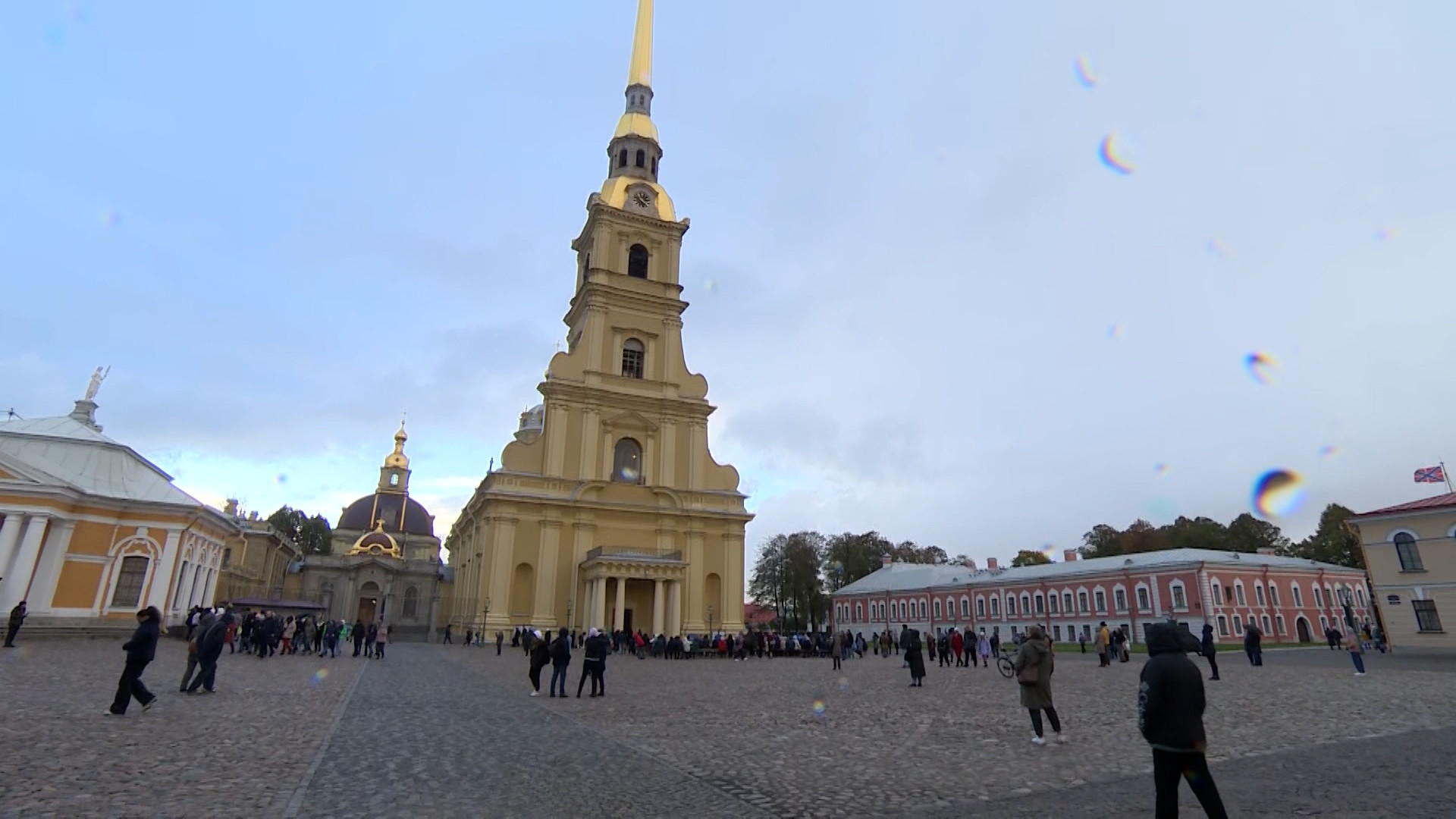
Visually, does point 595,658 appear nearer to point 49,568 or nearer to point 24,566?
point 24,566

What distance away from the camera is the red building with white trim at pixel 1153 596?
1875 inches

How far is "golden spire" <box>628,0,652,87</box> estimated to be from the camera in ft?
182

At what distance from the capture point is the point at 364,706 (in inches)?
489

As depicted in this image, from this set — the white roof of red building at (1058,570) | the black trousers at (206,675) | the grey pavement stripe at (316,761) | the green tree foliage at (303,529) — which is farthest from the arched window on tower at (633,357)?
the green tree foliage at (303,529)

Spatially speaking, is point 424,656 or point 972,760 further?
point 424,656

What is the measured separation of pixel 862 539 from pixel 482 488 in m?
49.9

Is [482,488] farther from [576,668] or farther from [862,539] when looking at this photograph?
[862,539]

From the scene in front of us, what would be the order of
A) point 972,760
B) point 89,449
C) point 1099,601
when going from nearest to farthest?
point 972,760
point 89,449
point 1099,601

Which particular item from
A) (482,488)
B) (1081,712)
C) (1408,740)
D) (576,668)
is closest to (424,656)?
(576,668)

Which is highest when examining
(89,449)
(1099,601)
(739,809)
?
(89,449)

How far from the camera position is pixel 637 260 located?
160ft

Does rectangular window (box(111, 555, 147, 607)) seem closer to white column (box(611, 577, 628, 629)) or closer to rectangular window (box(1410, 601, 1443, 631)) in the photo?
white column (box(611, 577, 628, 629))

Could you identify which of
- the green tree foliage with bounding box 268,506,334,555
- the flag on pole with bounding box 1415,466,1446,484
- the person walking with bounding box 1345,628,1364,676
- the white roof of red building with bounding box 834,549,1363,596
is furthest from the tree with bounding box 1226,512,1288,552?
the green tree foliage with bounding box 268,506,334,555

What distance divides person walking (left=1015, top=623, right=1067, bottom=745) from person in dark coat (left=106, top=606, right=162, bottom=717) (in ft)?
38.6
